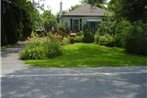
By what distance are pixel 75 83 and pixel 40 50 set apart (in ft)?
30.2

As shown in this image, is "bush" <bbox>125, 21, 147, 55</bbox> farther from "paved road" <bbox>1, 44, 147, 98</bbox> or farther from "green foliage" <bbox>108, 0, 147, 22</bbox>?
"paved road" <bbox>1, 44, 147, 98</bbox>

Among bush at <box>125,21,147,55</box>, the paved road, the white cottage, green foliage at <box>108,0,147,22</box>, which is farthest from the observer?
the white cottage

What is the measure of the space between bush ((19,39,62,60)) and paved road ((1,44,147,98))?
4.95 meters

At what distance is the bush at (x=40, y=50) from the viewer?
1980cm

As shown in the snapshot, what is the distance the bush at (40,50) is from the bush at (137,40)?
5.10 meters

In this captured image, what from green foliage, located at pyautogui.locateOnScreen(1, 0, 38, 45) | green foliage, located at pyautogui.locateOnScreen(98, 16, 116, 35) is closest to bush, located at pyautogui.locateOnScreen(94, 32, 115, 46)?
green foliage, located at pyautogui.locateOnScreen(98, 16, 116, 35)

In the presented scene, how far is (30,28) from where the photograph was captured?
1759 inches

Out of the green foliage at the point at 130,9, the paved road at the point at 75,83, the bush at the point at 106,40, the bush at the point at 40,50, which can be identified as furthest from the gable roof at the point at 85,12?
the paved road at the point at 75,83

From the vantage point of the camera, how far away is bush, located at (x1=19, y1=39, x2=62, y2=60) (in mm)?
19797

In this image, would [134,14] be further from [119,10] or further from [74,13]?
[74,13]

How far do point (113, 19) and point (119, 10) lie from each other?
2836 millimetres

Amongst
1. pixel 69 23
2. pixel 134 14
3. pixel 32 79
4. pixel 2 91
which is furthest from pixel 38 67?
pixel 69 23

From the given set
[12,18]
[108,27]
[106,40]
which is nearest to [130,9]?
[106,40]

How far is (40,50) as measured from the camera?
20.2 meters
